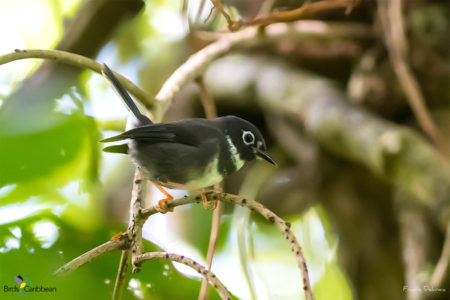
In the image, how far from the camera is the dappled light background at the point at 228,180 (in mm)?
1643

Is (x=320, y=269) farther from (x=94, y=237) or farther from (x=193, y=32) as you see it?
(x=94, y=237)

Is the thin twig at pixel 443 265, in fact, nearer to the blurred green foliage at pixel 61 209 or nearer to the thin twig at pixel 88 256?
the blurred green foliage at pixel 61 209

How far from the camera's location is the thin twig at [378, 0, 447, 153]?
2879 millimetres

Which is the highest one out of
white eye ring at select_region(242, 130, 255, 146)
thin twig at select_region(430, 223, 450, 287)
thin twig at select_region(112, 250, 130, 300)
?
white eye ring at select_region(242, 130, 255, 146)

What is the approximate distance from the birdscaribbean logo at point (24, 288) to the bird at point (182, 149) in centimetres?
45

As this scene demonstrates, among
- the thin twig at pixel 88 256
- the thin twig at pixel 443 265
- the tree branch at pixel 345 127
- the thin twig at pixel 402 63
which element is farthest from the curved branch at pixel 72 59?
the thin twig at pixel 402 63

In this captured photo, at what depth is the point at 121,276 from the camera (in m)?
1.36

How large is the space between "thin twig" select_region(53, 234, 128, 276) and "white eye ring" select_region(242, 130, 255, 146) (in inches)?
23.9

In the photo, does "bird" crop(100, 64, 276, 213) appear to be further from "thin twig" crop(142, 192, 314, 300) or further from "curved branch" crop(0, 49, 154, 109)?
"thin twig" crop(142, 192, 314, 300)

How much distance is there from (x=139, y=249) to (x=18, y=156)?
66cm

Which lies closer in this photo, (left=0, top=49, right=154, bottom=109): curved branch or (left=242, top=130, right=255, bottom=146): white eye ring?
(left=0, top=49, right=154, bottom=109): curved branch

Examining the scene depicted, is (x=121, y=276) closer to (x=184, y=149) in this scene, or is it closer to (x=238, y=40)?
(x=184, y=149)

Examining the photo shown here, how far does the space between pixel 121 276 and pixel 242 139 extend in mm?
659

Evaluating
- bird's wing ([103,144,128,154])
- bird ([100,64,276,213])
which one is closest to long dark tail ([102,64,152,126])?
bird ([100,64,276,213])
